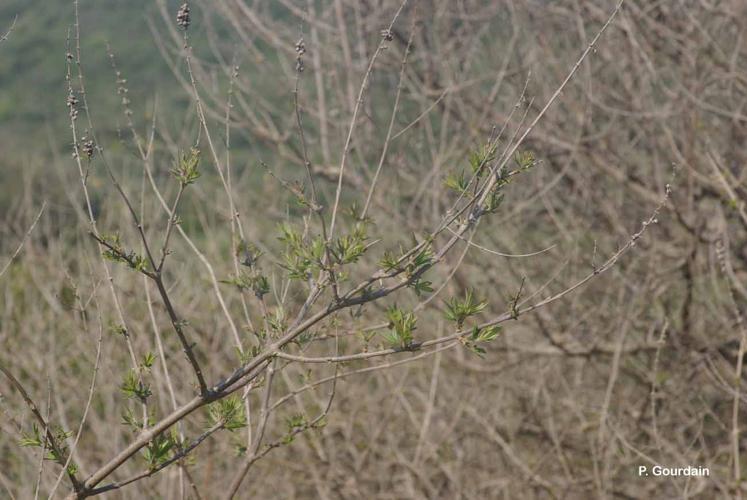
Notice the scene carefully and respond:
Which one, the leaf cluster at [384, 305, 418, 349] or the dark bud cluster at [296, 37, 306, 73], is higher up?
the dark bud cluster at [296, 37, 306, 73]

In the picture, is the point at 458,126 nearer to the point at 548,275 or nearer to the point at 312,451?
the point at 548,275

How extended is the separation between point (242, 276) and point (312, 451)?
139 inches

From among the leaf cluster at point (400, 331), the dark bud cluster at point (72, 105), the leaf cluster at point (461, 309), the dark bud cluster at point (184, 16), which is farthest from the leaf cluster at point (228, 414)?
the dark bud cluster at point (184, 16)

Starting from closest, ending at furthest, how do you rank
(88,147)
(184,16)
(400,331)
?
(400,331), (88,147), (184,16)

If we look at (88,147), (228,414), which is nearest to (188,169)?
(88,147)

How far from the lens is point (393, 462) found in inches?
210

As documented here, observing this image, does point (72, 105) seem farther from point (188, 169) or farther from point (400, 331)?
point (400, 331)

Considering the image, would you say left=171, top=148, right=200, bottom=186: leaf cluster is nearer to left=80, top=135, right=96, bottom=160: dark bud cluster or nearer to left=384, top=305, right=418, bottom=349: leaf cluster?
left=80, top=135, right=96, bottom=160: dark bud cluster

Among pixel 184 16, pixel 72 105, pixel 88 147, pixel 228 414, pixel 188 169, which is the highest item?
pixel 184 16

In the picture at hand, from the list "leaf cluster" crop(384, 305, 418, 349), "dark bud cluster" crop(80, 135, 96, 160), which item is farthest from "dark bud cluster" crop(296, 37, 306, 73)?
"leaf cluster" crop(384, 305, 418, 349)

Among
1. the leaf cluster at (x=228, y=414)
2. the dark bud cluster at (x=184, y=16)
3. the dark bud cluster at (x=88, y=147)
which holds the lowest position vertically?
the leaf cluster at (x=228, y=414)

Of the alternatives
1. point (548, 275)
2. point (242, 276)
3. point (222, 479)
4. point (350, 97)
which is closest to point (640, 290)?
point (548, 275)

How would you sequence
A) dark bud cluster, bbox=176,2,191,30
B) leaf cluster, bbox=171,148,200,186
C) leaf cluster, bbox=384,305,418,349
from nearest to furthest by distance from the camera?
1. leaf cluster, bbox=384,305,418,349
2. leaf cluster, bbox=171,148,200,186
3. dark bud cluster, bbox=176,2,191,30

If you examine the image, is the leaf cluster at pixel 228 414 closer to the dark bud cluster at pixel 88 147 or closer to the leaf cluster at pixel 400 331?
the leaf cluster at pixel 400 331
